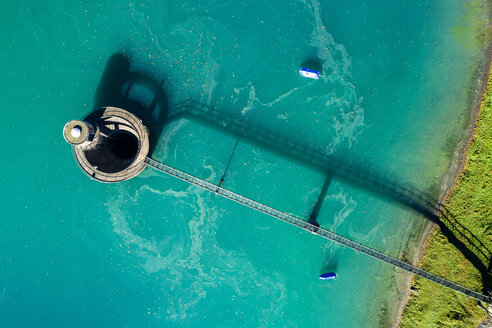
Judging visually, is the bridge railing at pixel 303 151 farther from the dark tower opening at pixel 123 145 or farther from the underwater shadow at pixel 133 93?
the dark tower opening at pixel 123 145

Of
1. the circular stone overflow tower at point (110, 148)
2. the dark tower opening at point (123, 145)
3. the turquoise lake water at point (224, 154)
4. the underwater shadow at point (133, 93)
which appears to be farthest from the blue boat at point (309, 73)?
the dark tower opening at point (123, 145)

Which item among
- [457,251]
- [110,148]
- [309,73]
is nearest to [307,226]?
[309,73]

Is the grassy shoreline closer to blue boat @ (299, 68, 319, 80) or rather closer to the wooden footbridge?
the wooden footbridge

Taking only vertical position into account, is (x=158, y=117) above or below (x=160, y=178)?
above

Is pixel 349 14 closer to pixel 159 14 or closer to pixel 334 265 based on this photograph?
pixel 159 14

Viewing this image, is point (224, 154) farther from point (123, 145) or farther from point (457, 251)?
point (457, 251)

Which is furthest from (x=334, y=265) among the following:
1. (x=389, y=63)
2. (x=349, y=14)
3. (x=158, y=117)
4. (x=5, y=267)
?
(x=5, y=267)

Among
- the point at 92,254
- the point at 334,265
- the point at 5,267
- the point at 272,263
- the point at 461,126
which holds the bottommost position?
the point at 5,267
